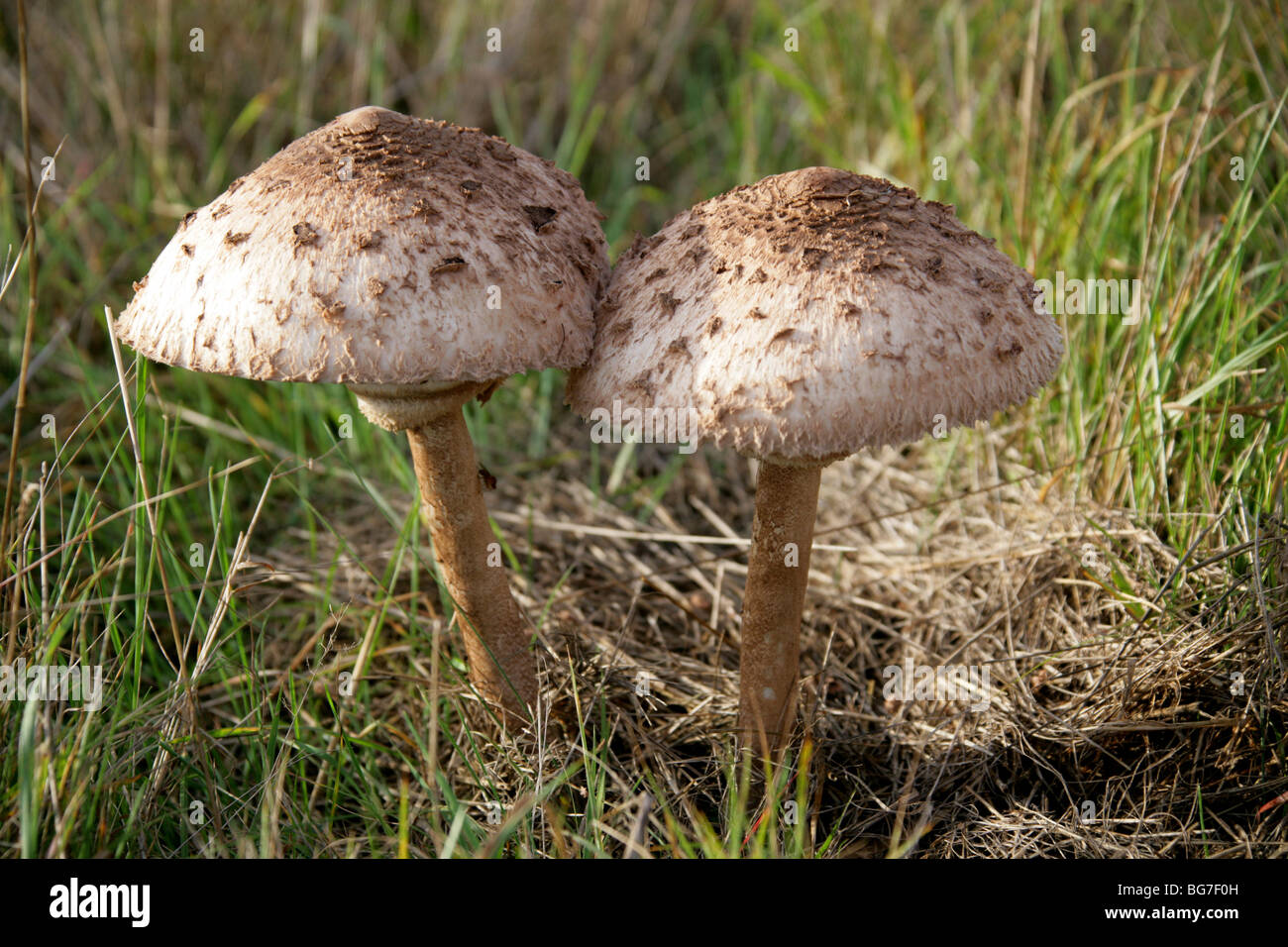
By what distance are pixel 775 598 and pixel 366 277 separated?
1.64m

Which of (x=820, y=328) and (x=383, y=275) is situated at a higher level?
(x=383, y=275)

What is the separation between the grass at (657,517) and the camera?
114 inches

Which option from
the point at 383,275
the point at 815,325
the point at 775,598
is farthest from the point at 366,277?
the point at 775,598

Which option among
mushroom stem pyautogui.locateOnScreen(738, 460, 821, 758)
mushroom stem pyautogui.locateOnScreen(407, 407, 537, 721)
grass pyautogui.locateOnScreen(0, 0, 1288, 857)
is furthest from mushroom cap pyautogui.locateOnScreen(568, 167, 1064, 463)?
grass pyautogui.locateOnScreen(0, 0, 1288, 857)

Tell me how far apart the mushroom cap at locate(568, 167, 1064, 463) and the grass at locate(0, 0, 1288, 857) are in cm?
96

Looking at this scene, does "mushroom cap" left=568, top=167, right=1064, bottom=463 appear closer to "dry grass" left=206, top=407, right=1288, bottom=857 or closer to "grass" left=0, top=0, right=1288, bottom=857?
"grass" left=0, top=0, right=1288, bottom=857

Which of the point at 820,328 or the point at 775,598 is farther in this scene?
the point at 775,598

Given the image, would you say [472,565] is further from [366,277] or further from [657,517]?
[657,517]

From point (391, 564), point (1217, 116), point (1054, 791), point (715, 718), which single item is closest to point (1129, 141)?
point (1217, 116)

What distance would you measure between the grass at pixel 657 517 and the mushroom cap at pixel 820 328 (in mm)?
962

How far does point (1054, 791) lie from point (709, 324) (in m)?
2.11

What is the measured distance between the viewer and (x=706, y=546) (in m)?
4.60

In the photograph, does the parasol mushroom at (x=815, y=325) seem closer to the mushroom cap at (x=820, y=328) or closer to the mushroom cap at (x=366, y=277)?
the mushroom cap at (x=820, y=328)

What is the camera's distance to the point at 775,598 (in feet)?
10.1
